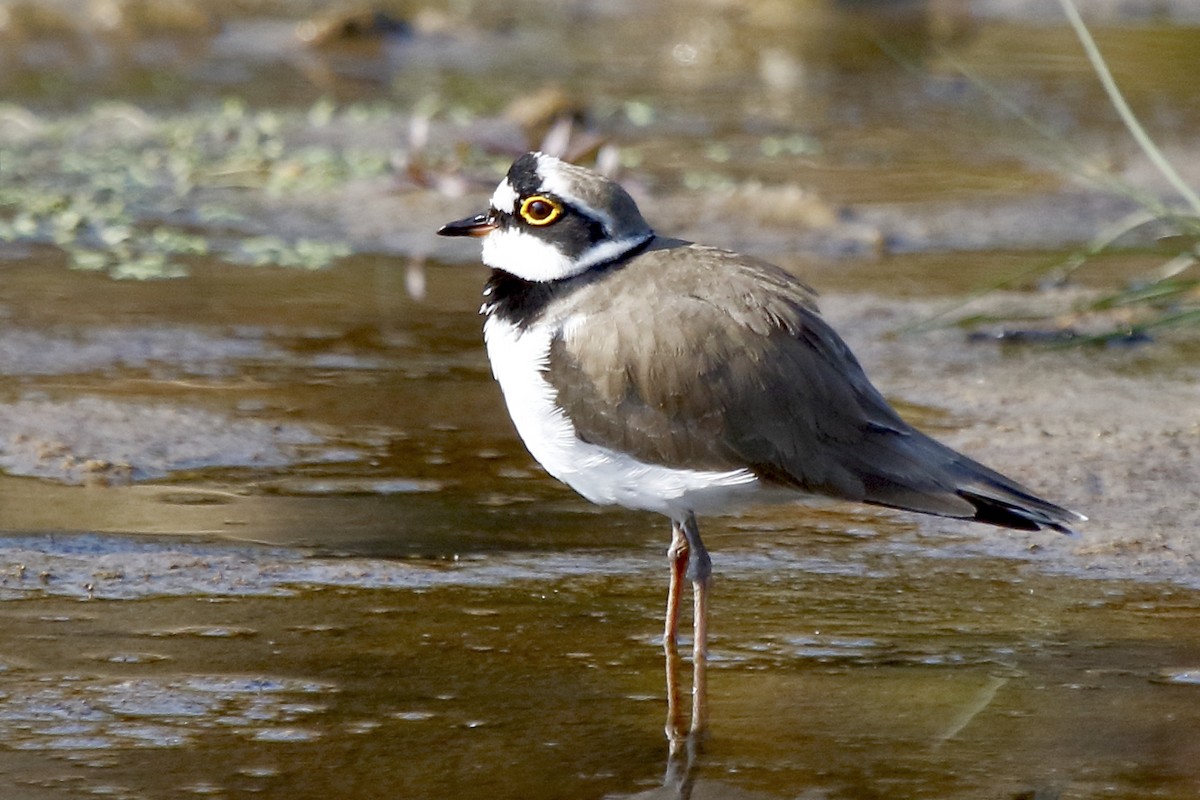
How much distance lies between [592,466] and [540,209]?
728 mm

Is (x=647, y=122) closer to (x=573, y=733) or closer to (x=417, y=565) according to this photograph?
(x=417, y=565)

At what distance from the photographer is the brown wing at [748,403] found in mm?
4621

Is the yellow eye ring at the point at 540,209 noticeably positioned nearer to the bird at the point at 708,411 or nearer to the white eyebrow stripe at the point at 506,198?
the white eyebrow stripe at the point at 506,198

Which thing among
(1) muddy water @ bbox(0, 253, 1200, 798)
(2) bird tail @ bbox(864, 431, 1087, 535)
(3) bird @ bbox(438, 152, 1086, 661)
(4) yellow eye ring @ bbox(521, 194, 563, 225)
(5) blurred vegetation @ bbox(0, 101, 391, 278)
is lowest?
(1) muddy water @ bbox(0, 253, 1200, 798)

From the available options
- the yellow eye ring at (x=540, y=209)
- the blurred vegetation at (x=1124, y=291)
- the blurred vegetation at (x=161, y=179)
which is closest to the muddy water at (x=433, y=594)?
the blurred vegetation at (x=161, y=179)

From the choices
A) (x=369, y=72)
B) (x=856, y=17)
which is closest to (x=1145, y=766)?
(x=369, y=72)

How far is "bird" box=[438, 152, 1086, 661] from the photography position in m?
4.63

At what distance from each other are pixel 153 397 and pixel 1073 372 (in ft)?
11.0

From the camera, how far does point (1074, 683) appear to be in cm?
452

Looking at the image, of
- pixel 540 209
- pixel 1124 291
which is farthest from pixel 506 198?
pixel 1124 291

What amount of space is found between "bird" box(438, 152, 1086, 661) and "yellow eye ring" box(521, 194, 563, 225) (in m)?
0.22

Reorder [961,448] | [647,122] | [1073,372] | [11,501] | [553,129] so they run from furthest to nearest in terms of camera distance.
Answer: [647,122] < [553,129] < [1073,372] < [961,448] < [11,501]

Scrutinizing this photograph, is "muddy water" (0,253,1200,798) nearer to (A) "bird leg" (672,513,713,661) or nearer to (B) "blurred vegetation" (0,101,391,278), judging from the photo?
(A) "bird leg" (672,513,713,661)

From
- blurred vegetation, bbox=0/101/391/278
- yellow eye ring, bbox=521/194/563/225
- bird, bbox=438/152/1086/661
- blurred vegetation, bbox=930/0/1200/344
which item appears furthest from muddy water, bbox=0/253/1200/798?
blurred vegetation, bbox=0/101/391/278
